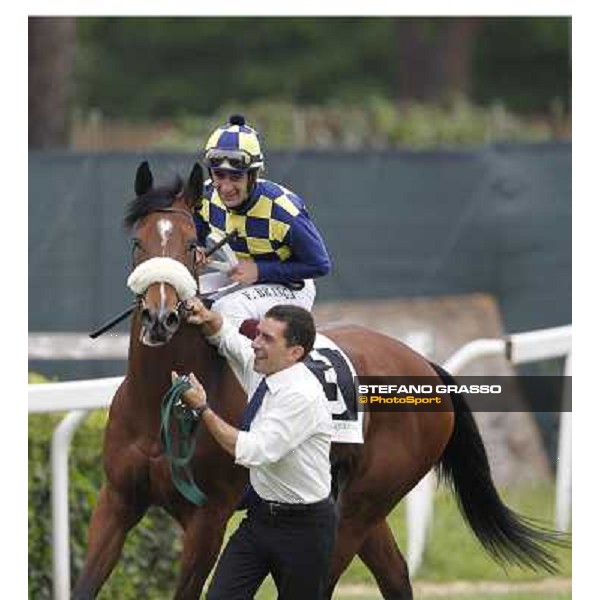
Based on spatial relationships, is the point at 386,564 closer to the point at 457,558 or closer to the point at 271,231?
the point at 271,231

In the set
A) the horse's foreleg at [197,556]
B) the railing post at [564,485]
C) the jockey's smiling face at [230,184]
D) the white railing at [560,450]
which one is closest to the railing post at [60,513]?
the horse's foreleg at [197,556]

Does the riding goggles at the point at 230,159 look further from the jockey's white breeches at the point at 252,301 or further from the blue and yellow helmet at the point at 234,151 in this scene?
the jockey's white breeches at the point at 252,301

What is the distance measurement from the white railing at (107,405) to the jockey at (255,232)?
0.93 m

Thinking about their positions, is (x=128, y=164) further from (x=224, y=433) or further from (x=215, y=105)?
(x=215, y=105)

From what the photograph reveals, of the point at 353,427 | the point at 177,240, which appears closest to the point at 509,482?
the point at 353,427

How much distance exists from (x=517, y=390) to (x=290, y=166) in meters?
2.01

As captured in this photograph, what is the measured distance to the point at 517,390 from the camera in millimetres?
11594

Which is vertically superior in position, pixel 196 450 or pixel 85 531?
pixel 196 450

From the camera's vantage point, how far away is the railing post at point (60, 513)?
25.5ft

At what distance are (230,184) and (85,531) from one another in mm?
2056

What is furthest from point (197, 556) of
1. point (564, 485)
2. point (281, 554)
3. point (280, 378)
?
point (564, 485)

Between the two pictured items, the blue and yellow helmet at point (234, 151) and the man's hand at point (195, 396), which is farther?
the blue and yellow helmet at point (234, 151)

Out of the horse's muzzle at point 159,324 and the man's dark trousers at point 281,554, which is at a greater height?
the horse's muzzle at point 159,324

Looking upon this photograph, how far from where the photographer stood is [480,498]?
8.11 metres
